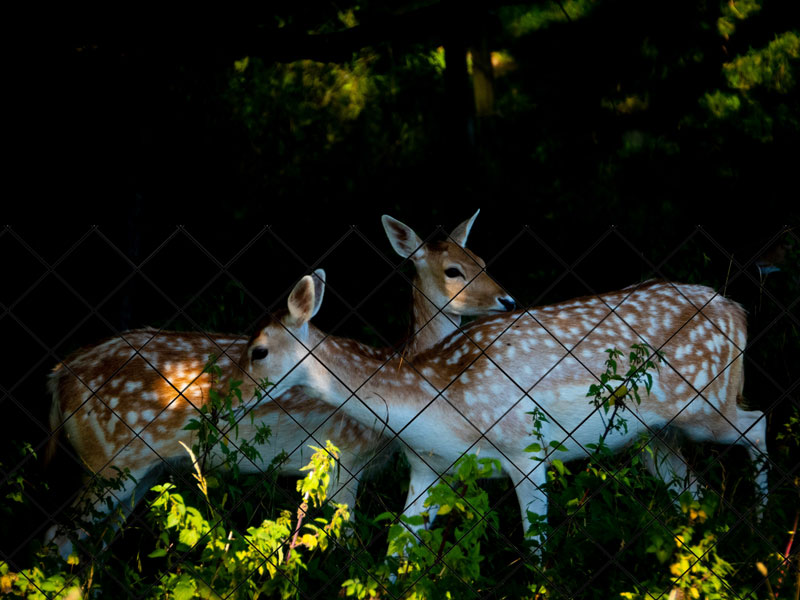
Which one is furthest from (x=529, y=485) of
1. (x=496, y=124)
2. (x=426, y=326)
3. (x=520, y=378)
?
(x=496, y=124)

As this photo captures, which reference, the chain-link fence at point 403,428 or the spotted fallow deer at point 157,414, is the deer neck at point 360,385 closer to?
the chain-link fence at point 403,428

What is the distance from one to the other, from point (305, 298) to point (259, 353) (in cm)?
33

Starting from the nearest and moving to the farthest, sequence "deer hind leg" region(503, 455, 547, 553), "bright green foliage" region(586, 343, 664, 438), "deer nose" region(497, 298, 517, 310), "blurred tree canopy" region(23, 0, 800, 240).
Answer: "bright green foliage" region(586, 343, 664, 438), "deer hind leg" region(503, 455, 547, 553), "deer nose" region(497, 298, 517, 310), "blurred tree canopy" region(23, 0, 800, 240)

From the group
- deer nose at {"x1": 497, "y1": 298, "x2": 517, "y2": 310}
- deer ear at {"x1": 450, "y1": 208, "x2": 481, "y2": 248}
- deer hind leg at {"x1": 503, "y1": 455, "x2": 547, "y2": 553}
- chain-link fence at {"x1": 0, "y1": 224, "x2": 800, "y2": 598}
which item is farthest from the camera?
deer ear at {"x1": 450, "y1": 208, "x2": 481, "y2": 248}

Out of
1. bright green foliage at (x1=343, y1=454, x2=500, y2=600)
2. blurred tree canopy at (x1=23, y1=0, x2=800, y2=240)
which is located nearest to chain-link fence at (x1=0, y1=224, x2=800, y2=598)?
bright green foliage at (x1=343, y1=454, x2=500, y2=600)

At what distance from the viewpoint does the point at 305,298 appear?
450 centimetres

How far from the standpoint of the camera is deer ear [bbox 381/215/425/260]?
18.9 feet

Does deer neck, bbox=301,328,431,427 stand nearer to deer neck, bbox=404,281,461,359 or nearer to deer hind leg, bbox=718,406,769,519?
deer neck, bbox=404,281,461,359

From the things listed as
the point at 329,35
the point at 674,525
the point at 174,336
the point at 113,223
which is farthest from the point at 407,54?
the point at 674,525

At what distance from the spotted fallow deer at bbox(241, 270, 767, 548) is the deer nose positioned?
1.57 ft

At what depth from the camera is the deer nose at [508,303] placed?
539 cm

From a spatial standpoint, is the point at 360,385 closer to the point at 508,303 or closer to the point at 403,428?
the point at 403,428

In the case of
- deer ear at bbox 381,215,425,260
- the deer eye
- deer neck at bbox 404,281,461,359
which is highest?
the deer eye

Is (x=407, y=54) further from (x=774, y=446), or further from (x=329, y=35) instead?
(x=774, y=446)
